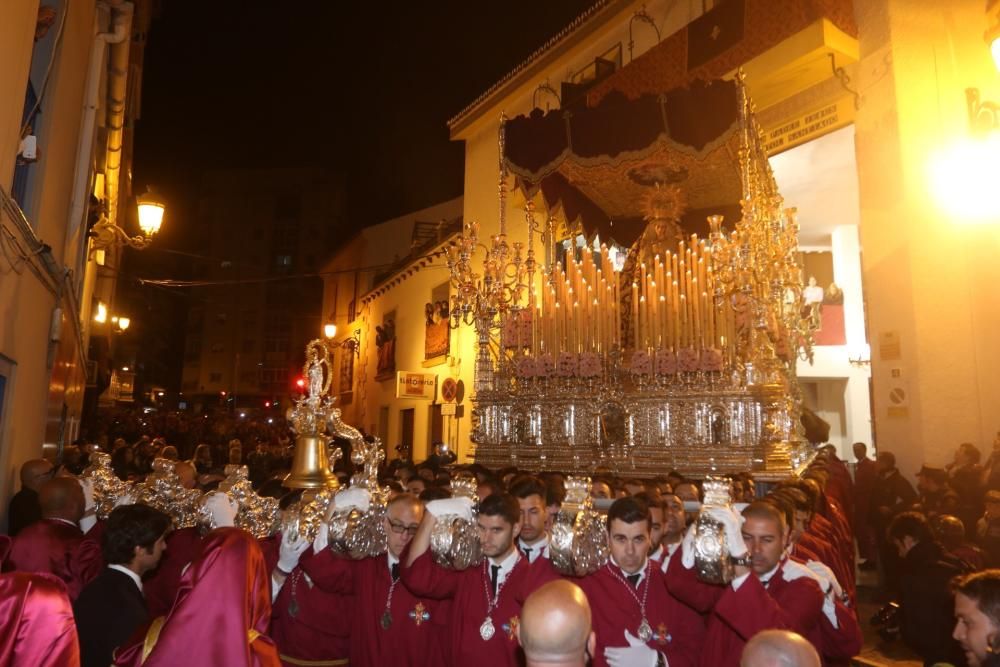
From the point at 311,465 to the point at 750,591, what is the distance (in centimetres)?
279

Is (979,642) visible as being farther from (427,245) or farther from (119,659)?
(427,245)

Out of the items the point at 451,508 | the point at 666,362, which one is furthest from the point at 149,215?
the point at 451,508

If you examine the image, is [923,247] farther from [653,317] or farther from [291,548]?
[291,548]

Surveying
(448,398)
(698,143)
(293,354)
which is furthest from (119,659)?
(293,354)

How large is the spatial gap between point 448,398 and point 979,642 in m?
15.1

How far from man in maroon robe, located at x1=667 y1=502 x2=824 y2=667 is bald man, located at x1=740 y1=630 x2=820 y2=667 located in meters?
0.77

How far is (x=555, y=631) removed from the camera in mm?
1978

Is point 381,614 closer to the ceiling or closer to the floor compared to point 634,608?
closer to the floor

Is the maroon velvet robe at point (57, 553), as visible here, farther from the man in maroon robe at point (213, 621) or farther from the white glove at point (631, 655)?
the white glove at point (631, 655)

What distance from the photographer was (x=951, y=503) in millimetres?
6918

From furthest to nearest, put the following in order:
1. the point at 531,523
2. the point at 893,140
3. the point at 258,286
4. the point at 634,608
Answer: the point at 258,286 < the point at 893,140 < the point at 531,523 < the point at 634,608

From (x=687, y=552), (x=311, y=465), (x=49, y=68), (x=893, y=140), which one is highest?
(x=893, y=140)

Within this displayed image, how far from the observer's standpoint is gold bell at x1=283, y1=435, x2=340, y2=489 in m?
4.48

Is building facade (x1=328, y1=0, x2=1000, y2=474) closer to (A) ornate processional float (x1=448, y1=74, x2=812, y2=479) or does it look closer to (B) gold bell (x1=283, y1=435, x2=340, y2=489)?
(A) ornate processional float (x1=448, y1=74, x2=812, y2=479)
